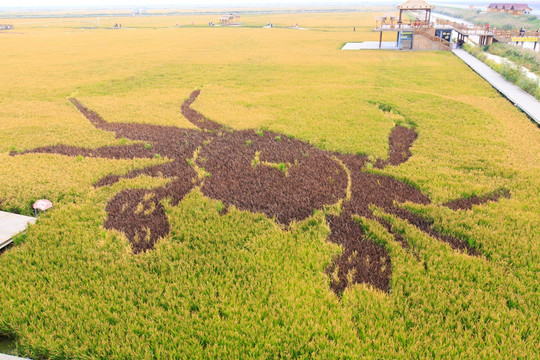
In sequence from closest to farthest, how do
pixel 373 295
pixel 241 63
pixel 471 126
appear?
pixel 373 295
pixel 471 126
pixel 241 63

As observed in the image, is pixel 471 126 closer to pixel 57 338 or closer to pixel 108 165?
pixel 108 165

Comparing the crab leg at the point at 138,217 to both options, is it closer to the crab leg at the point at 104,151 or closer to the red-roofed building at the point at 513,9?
the crab leg at the point at 104,151

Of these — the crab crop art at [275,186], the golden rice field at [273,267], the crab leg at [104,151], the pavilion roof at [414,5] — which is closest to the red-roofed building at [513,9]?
the pavilion roof at [414,5]

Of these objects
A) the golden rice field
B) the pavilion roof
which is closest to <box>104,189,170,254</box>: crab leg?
the golden rice field

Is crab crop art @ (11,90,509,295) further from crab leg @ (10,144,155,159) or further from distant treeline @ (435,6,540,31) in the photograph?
distant treeline @ (435,6,540,31)

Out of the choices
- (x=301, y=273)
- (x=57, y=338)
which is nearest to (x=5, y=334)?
(x=57, y=338)

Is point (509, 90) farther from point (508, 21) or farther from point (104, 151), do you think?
point (508, 21)
